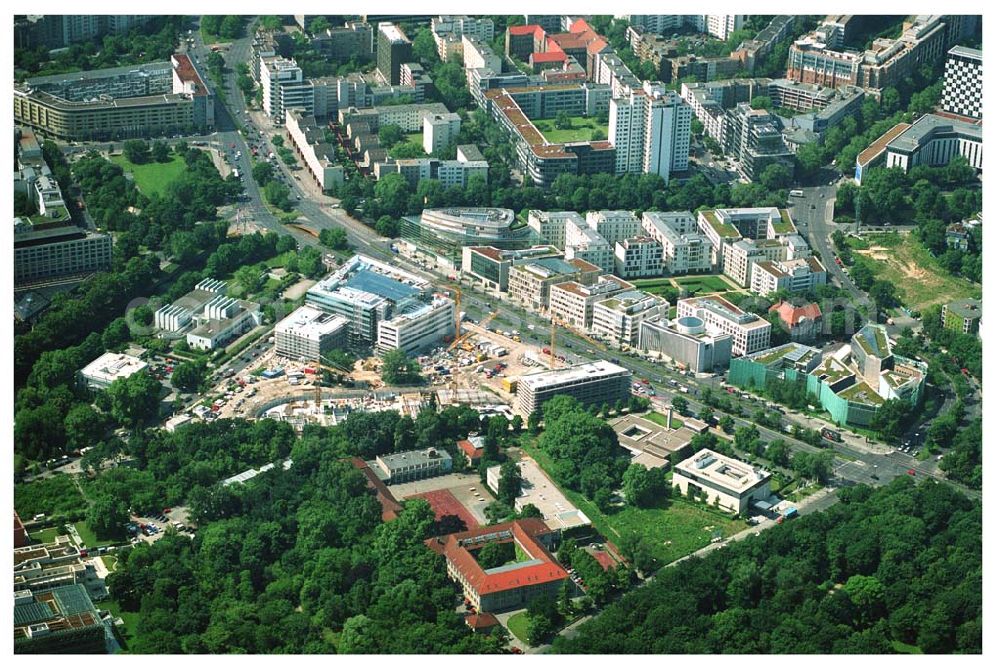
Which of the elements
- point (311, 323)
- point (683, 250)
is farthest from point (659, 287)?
point (311, 323)

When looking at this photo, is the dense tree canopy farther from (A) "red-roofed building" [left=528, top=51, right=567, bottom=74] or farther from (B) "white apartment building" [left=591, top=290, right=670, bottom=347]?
(A) "red-roofed building" [left=528, top=51, right=567, bottom=74]

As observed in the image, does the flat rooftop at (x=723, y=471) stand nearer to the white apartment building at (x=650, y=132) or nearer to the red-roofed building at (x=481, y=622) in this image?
the red-roofed building at (x=481, y=622)

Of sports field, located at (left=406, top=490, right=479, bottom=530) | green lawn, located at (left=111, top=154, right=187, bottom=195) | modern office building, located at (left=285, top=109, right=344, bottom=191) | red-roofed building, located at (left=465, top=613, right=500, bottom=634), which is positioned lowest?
red-roofed building, located at (left=465, top=613, right=500, bottom=634)

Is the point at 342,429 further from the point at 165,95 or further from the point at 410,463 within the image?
the point at 165,95

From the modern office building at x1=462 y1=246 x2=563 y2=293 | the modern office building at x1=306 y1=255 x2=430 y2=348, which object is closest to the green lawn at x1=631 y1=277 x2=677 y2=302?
the modern office building at x1=462 y1=246 x2=563 y2=293

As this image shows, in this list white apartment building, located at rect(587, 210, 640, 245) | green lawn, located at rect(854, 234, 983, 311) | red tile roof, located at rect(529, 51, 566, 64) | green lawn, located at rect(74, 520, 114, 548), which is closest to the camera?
green lawn, located at rect(74, 520, 114, 548)

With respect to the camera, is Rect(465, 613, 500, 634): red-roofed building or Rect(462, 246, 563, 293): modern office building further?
Rect(462, 246, 563, 293): modern office building

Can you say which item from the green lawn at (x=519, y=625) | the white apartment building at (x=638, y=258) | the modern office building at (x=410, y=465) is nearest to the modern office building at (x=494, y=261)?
the white apartment building at (x=638, y=258)

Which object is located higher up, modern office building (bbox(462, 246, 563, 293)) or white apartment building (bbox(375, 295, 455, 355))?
modern office building (bbox(462, 246, 563, 293))

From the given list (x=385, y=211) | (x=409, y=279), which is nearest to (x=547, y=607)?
(x=409, y=279)
